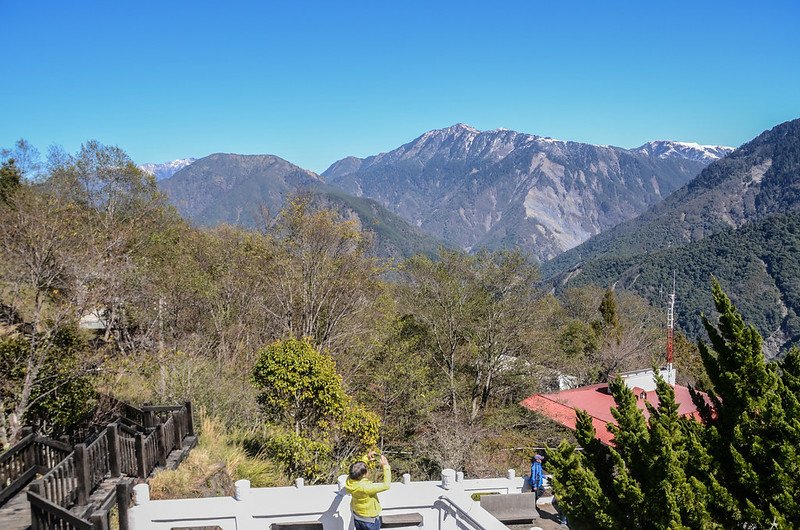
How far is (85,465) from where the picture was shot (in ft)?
22.3

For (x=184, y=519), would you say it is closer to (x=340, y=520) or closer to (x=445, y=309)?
(x=340, y=520)

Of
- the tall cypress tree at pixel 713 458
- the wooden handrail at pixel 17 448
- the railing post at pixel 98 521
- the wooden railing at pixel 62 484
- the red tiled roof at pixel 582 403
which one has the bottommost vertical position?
the red tiled roof at pixel 582 403

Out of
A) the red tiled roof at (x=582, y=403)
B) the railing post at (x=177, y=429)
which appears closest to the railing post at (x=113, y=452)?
the railing post at (x=177, y=429)

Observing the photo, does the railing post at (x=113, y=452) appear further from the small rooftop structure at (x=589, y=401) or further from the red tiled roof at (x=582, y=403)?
the red tiled roof at (x=582, y=403)

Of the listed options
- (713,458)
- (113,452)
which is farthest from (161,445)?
(713,458)

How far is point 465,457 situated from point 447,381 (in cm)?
632

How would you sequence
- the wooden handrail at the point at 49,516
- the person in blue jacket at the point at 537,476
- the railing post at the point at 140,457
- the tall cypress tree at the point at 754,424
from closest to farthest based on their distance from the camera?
the wooden handrail at the point at 49,516
the tall cypress tree at the point at 754,424
the railing post at the point at 140,457
the person in blue jacket at the point at 537,476

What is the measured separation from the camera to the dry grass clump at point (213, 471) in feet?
27.7

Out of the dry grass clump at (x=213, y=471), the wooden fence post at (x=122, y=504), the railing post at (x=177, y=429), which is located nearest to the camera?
the wooden fence post at (x=122, y=504)

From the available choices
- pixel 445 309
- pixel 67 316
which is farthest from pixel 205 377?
pixel 445 309

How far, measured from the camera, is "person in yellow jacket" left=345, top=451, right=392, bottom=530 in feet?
19.7

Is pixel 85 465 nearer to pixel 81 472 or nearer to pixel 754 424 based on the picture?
pixel 81 472

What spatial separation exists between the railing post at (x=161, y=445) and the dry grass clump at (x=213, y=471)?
0.19m

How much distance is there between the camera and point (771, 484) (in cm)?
658
